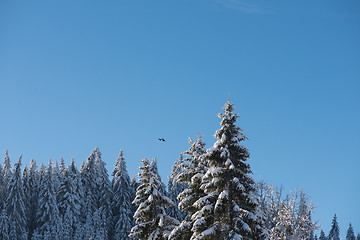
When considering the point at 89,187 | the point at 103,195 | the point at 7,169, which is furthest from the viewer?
the point at 89,187

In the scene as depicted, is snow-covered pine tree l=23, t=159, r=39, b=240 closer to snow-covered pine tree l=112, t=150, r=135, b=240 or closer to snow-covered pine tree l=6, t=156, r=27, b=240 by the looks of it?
snow-covered pine tree l=6, t=156, r=27, b=240

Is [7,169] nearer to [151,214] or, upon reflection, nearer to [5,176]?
A: [5,176]

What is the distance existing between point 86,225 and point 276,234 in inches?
1750

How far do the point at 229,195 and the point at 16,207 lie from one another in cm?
5239

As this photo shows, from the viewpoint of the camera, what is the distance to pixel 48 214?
6875 cm

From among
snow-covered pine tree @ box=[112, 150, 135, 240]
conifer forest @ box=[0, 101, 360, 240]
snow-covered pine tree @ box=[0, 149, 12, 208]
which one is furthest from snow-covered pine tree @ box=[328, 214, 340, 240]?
snow-covered pine tree @ box=[0, 149, 12, 208]

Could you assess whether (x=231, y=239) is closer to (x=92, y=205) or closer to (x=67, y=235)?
(x=67, y=235)

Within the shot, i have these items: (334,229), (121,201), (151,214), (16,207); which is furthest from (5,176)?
(334,229)

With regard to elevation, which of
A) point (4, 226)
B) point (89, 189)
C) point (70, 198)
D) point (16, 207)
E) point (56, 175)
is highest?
point (56, 175)

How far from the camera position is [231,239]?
23688 millimetres

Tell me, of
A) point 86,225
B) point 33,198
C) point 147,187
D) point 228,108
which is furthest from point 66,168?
point 228,108

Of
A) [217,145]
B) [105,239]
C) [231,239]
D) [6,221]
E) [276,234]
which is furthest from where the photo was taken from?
[105,239]

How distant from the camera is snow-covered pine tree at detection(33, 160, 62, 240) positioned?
66.7 m

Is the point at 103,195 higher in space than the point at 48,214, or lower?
higher
